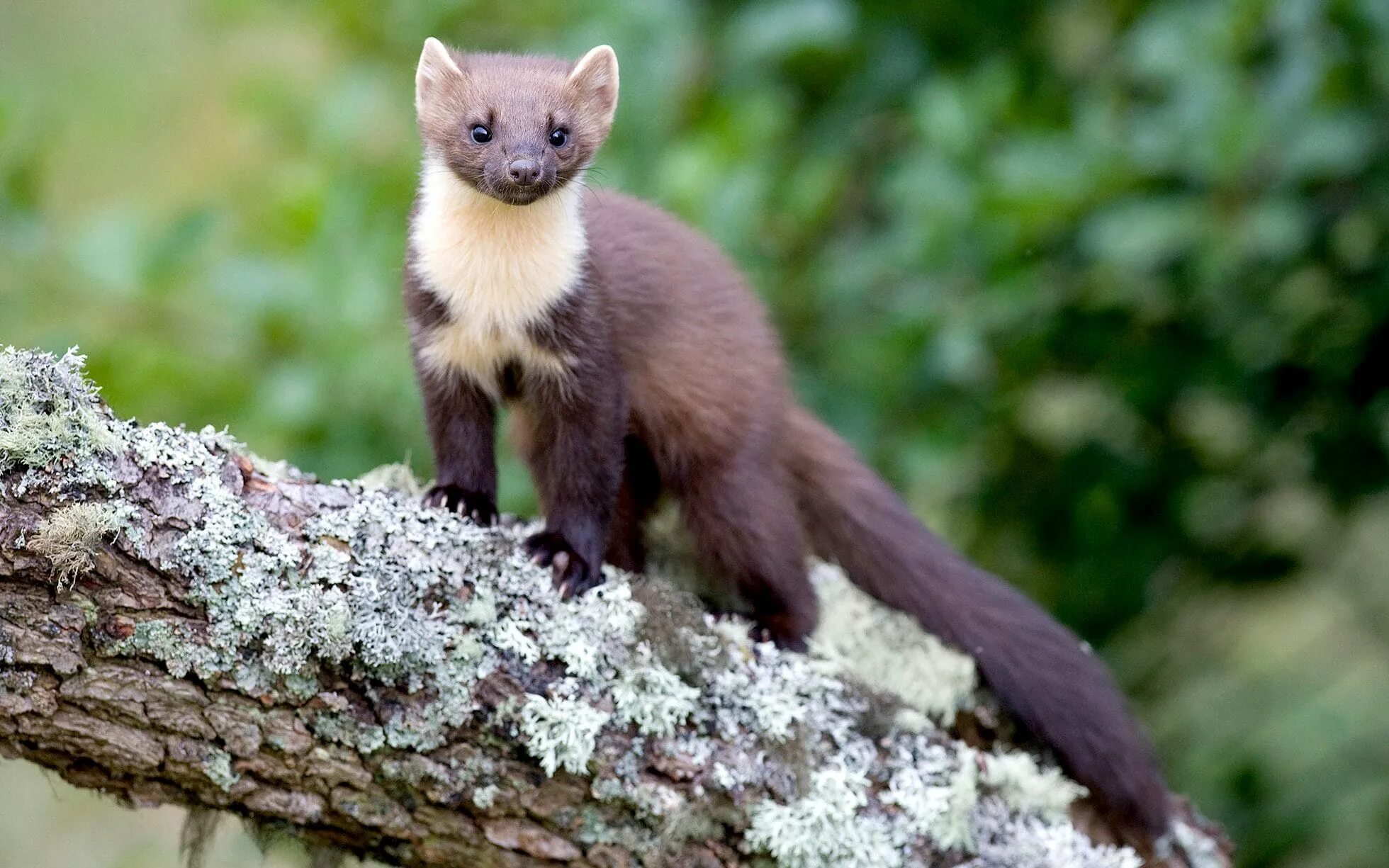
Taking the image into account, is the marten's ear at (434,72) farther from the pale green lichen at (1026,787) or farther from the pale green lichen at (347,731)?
the pale green lichen at (1026,787)

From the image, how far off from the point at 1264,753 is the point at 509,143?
400 cm

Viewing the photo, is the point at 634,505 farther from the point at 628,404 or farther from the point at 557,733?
the point at 557,733

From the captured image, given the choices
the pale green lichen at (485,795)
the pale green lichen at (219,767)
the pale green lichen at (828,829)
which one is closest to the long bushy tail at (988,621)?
the pale green lichen at (828,829)

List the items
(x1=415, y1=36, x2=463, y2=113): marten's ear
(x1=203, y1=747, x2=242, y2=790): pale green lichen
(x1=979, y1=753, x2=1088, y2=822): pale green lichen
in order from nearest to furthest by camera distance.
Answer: (x1=203, y1=747, x2=242, y2=790): pale green lichen
(x1=979, y1=753, x2=1088, y2=822): pale green lichen
(x1=415, y1=36, x2=463, y2=113): marten's ear

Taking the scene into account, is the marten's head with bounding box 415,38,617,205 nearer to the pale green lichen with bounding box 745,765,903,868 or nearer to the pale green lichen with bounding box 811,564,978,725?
the pale green lichen with bounding box 811,564,978,725

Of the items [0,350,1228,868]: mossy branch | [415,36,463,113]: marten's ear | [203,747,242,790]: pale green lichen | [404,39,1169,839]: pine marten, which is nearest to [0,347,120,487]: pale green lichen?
[0,350,1228,868]: mossy branch

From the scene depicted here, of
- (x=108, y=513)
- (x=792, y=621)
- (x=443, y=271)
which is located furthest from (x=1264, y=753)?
(x=108, y=513)

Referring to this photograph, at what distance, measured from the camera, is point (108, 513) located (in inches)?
98.9

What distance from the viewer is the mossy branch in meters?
2.52

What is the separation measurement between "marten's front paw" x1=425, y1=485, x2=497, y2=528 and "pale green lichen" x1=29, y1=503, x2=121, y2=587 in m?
1.05

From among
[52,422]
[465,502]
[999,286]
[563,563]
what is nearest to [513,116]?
[465,502]

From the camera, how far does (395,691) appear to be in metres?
2.75

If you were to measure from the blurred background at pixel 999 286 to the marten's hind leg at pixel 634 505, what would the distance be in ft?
3.41

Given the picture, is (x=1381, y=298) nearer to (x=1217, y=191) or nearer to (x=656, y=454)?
(x=1217, y=191)
